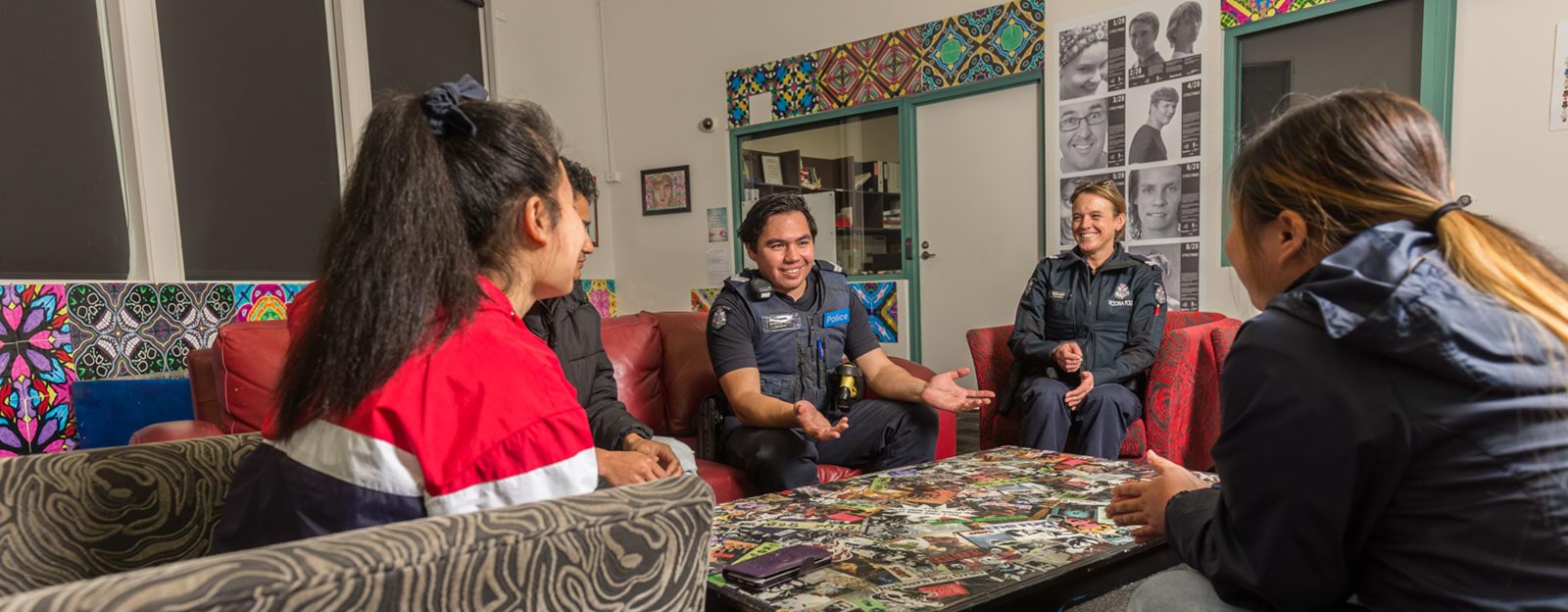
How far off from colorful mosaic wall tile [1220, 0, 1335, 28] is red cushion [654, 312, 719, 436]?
2.60m

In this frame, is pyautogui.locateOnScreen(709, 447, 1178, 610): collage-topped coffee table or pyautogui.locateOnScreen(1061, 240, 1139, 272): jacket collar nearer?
pyautogui.locateOnScreen(709, 447, 1178, 610): collage-topped coffee table

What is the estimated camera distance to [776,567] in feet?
4.09

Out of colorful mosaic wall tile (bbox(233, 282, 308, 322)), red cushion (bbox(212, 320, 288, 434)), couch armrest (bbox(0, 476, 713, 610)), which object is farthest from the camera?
colorful mosaic wall tile (bbox(233, 282, 308, 322))

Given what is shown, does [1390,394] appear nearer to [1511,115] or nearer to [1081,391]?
[1081,391]

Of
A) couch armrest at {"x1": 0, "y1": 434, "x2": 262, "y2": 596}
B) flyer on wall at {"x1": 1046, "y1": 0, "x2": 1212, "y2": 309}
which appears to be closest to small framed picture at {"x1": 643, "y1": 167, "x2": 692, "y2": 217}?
flyer on wall at {"x1": 1046, "y1": 0, "x2": 1212, "y2": 309}

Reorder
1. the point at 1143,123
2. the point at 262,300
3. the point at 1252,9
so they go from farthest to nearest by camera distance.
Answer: the point at 1143,123 → the point at 262,300 → the point at 1252,9

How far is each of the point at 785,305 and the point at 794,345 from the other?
0.45 feet

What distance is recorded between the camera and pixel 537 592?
616 millimetres

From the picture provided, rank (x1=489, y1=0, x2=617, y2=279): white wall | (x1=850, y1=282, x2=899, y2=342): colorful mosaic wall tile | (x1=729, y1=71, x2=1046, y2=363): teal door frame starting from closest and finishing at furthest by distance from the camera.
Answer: (x1=729, y1=71, x2=1046, y2=363): teal door frame, (x1=850, y1=282, x2=899, y2=342): colorful mosaic wall tile, (x1=489, y1=0, x2=617, y2=279): white wall

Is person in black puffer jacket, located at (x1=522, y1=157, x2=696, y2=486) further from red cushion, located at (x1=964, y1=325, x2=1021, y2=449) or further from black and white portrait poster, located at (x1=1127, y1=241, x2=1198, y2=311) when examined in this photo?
black and white portrait poster, located at (x1=1127, y1=241, x2=1198, y2=311)

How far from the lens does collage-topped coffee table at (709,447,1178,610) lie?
1190 millimetres

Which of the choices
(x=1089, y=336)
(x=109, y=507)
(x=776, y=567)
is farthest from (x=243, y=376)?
(x=1089, y=336)

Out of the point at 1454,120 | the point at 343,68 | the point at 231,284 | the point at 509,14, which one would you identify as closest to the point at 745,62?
the point at 509,14

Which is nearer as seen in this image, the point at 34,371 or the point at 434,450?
the point at 434,450
